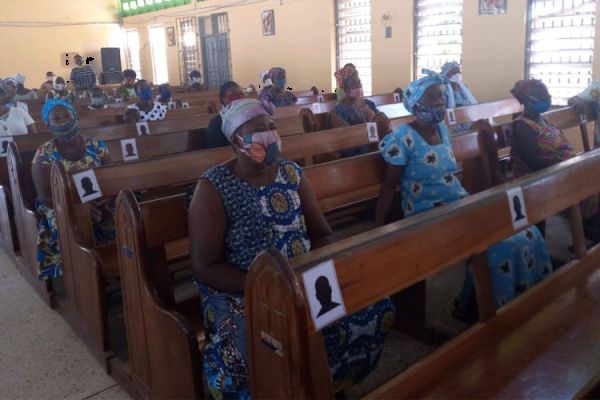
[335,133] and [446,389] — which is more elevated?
[335,133]

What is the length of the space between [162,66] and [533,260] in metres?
14.2

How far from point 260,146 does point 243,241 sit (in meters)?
0.32

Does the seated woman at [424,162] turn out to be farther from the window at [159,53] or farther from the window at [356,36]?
the window at [159,53]

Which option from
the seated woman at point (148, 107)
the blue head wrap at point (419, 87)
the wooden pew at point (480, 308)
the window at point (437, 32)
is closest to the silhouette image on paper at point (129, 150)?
the blue head wrap at point (419, 87)

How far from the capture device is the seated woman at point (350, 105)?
4.29 metres

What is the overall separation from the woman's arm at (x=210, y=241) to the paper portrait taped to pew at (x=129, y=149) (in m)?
1.90

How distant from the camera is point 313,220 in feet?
6.57

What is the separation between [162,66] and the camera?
15078mm

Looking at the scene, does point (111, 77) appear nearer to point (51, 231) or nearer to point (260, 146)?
point (51, 231)

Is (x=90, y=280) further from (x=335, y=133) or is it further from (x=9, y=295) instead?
(x=335, y=133)

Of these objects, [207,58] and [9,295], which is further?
[207,58]

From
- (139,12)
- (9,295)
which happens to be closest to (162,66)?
(139,12)

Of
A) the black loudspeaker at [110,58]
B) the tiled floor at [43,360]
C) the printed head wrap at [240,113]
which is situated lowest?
the tiled floor at [43,360]

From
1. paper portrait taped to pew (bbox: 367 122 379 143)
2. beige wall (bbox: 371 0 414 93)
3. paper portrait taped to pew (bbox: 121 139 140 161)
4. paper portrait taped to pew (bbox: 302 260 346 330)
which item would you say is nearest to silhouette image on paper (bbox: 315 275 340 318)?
paper portrait taped to pew (bbox: 302 260 346 330)
